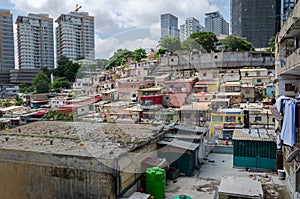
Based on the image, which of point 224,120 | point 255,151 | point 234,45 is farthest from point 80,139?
point 234,45

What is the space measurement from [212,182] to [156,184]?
1.67m

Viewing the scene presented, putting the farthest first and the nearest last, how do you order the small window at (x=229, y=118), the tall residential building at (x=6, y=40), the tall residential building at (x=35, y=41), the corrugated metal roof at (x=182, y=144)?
the tall residential building at (x=35, y=41) < the tall residential building at (x=6, y=40) < the small window at (x=229, y=118) < the corrugated metal roof at (x=182, y=144)

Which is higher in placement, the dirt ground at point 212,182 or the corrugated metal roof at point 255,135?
the corrugated metal roof at point 255,135

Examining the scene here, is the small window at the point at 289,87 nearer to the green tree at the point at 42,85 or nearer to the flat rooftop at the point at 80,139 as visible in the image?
the flat rooftop at the point at 80,139

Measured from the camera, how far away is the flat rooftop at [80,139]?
19.2 feet

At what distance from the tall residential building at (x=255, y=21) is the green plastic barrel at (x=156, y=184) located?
109ft

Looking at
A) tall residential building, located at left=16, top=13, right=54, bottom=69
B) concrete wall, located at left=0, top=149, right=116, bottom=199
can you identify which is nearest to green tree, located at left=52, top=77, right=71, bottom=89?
tall residential building, located at left=16, top=13, right=54, bottom=69

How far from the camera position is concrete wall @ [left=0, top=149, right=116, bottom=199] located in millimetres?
5250

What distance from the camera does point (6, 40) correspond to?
4525cm

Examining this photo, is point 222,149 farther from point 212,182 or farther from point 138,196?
point 138,196

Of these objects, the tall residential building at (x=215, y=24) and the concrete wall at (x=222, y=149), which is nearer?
the concrete wall at (x=222, y=149)

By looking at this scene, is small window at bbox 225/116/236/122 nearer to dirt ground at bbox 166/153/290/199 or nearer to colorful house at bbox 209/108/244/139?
colorful house at bbox 209/108/244/139

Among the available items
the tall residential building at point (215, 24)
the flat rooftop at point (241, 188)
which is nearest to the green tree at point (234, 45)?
the tall residential building at point (215, 24)

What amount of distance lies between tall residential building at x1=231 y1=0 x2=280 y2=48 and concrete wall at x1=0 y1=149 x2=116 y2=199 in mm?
34173
